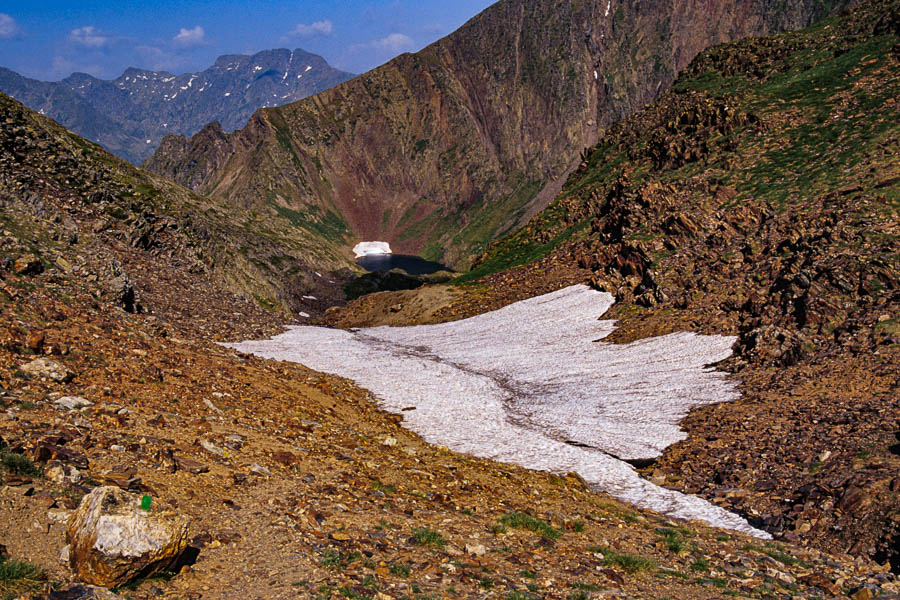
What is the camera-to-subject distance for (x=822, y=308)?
3388 centimetres

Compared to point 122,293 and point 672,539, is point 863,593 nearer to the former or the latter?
point 672,539

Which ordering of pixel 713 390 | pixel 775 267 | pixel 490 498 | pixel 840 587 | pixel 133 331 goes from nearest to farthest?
pixel 840 587
pixel 490 498
pixel 133 331
pixel 713 390
pixel 775 267

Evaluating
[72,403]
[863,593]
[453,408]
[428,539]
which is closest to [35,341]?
[72,403]

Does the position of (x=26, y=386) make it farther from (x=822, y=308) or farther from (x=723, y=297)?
(x=723, y=297)

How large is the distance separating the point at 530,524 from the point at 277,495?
6.58m

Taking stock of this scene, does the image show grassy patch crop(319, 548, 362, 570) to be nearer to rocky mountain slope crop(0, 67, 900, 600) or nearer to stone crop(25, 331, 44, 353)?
rocky mountain slope crop(0, 67, 900, 600)

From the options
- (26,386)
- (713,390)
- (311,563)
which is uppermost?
(26,386)

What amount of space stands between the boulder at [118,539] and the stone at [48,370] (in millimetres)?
8046

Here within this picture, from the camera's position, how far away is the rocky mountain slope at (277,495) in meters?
10.4

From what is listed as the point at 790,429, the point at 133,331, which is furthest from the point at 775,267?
the point at 133,331

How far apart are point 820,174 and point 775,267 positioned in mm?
13609

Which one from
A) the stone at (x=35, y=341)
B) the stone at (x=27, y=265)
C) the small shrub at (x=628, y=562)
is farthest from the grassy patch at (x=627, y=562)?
the stone at (x=27, y=265)

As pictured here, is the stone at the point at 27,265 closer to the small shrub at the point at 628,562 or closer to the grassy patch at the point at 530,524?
the grassy patch at the point at 530,524

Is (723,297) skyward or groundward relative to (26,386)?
groundward
